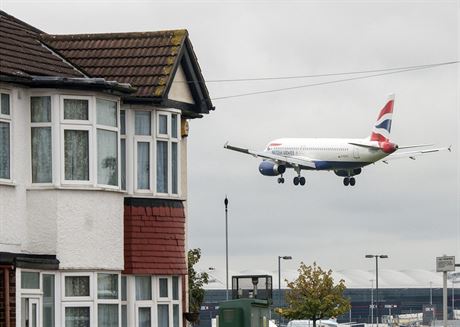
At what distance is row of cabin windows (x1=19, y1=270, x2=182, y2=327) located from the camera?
81.2ft

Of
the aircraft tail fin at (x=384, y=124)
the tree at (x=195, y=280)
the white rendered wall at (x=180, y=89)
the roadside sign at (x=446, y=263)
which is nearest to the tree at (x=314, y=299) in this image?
the tree at (x=195, y=280)

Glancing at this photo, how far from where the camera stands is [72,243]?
83.4 feet

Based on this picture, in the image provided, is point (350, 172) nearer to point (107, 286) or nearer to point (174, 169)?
point (174, 169)

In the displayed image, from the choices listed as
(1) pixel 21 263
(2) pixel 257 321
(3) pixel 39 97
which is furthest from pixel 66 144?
(2) pixel 257 321

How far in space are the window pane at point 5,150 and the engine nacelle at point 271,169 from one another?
95998 mm

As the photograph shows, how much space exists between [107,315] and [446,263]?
1229cm

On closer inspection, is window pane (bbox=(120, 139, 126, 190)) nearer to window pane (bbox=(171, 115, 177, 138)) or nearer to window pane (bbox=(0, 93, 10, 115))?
window pane (bbox=(171, 115, 177, 138))

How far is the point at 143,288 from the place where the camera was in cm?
2777

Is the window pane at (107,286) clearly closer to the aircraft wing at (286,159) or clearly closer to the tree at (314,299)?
the tree at (314,299)

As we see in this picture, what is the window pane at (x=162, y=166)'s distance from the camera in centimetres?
2825

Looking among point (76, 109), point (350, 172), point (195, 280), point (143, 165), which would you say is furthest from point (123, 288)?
point (350, 172)

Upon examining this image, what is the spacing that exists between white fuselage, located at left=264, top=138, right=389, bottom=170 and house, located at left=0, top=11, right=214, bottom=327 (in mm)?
91161

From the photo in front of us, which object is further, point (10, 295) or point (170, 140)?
point (170, 140)

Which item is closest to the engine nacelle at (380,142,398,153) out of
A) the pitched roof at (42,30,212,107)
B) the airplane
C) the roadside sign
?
the airplane
